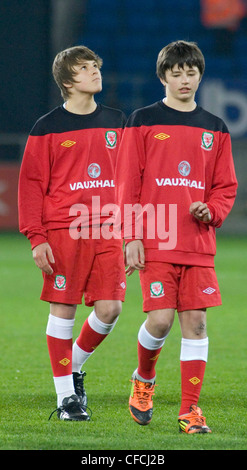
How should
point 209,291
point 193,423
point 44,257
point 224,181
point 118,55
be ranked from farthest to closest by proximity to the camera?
point 118,55
point 44,257
point 224,181
point 209,291
point 193,423

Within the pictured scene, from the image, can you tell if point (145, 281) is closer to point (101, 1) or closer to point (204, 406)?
point (204, 406)

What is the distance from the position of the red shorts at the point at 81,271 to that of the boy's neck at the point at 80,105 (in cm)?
62

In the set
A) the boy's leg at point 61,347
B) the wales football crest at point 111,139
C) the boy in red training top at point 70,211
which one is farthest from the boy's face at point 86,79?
the boy's leg at point 61,347

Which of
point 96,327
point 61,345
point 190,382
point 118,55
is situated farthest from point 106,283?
point 118,55

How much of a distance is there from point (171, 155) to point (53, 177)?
0.67 meters

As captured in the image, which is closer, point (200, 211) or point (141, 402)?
point (200, 211)

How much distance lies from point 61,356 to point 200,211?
107 centimetres

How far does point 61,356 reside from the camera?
4.46 meters

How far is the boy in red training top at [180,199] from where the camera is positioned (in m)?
4.07

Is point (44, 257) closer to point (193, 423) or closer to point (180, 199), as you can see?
point (180, 199)

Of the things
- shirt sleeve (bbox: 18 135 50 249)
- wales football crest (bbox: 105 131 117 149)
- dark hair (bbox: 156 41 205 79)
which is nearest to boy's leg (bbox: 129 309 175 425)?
shirt sleeve (bbox: 18 135 50 249)

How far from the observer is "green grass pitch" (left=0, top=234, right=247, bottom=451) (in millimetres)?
3803

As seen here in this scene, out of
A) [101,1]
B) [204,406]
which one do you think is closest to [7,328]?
[204,406]

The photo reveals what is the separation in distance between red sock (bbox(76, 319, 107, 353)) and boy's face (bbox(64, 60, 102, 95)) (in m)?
1.19
